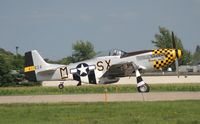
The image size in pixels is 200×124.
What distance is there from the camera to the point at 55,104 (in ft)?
43.3

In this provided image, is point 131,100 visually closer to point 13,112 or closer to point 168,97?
point 168,97

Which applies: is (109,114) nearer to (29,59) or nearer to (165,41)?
(29,59)

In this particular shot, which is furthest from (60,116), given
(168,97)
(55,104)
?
(168,97)

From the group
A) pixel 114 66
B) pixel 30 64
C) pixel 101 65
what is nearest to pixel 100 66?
pixel 101 65

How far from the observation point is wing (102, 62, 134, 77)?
1895 centimetres

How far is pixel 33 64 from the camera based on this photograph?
71.9 feet

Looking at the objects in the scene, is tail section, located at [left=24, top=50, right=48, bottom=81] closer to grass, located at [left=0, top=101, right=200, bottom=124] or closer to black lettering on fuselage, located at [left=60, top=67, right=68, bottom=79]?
black lettering on fuselage, located at [left=60, top=67, right=68, bottom=79]

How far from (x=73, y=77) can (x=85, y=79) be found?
3.09 ft

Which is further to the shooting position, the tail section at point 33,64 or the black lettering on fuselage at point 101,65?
the tail section at point 33,64

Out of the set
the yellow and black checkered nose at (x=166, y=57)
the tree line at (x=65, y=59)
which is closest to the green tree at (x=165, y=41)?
the tree line at (x=65, y=59)

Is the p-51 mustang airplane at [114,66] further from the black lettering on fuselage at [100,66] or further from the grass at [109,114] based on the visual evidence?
the grass at [109,114]

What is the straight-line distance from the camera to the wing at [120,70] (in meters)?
19.0

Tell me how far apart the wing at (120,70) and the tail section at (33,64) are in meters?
5.02

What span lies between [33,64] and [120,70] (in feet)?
21.5
